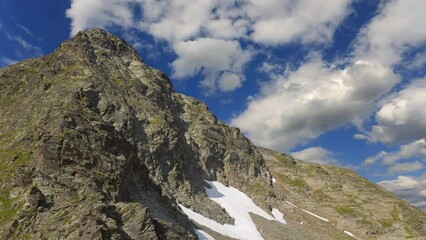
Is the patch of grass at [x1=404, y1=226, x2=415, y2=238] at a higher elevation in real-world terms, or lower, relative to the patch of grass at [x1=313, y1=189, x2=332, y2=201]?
lower

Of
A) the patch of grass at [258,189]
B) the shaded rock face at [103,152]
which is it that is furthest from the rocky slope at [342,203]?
the shaded rock face at [103,152]

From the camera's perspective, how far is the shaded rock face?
44.5 m

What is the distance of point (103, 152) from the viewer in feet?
196

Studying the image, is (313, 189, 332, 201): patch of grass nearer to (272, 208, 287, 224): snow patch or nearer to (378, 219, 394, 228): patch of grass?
(378, 219, 394, 228): patch of grass

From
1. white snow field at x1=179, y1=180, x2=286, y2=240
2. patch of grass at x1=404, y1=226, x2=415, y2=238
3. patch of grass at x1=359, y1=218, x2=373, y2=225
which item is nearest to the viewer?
white snow field at x1=179, y1=180, x2=286, y2=240

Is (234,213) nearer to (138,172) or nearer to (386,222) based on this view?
(138,172)

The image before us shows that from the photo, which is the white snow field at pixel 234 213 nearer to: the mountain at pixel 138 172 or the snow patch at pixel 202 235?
the mountain at pixel 138 172

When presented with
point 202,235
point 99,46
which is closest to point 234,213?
point 202,235

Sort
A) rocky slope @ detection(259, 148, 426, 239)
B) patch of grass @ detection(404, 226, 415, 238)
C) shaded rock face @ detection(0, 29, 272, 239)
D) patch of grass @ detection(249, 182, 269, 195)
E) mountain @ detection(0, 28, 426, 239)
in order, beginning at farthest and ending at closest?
patch of grass @ detection(249, 182, 269, 195) < rocky slope @ detection(259, 148, 426, 239) < patch of grass @ detection(404, 226, 415, 238) < mountain @ detection(0, 28, 426, 239) < shaded rock face @ detection(0, 29, 272, 239)

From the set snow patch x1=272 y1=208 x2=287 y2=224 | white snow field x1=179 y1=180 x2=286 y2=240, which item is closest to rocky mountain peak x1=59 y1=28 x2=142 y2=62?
white snow field x1=179 y1=180 x2=286 y2=240

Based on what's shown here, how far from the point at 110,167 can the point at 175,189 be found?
3752 cm

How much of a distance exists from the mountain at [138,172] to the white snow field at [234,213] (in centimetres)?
49

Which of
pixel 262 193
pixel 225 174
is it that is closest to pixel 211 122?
pixel 225 174

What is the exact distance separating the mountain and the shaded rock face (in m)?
0.21
